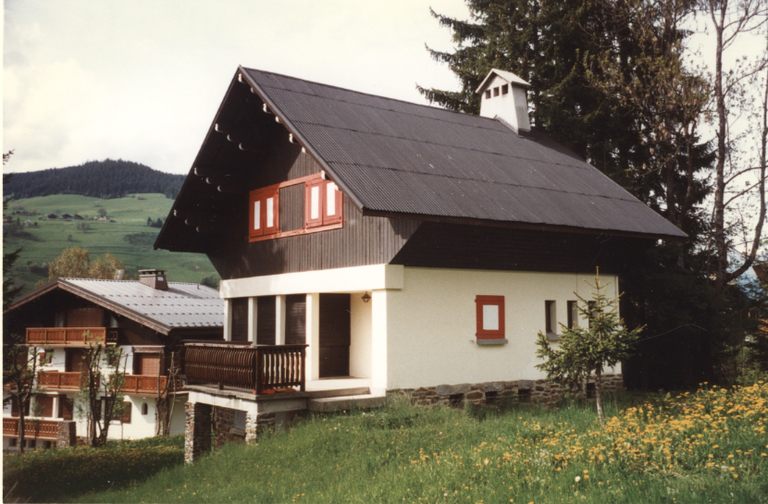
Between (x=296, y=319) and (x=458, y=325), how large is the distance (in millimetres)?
4374

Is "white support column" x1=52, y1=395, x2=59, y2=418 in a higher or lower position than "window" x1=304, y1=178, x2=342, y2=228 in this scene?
lower

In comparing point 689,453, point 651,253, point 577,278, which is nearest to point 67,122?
point 689,453

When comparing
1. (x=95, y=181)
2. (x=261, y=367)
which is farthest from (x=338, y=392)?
(x=95, y=181)

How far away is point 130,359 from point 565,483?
89.3ft

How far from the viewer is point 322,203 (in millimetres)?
17719

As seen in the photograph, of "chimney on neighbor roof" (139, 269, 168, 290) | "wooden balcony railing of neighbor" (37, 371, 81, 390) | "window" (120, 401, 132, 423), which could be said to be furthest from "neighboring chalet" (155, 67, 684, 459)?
"chimney on neighbor roof" (139, 269, 168, 290)

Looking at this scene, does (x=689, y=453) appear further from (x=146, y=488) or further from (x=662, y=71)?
(x=662, y=71)

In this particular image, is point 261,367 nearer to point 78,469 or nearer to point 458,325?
point 458,325

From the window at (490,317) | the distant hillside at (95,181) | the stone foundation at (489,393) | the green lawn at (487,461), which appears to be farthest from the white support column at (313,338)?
the distant hillside at (95,181)

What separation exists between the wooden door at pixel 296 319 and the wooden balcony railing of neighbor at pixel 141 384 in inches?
504

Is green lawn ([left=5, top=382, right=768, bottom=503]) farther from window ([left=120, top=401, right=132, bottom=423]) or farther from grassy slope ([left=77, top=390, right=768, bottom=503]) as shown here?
window ([left=120, top=401, right=132, bottom=423])

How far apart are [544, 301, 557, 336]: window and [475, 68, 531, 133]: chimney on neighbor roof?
22.1ft

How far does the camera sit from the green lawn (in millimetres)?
8367

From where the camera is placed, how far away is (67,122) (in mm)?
11766
